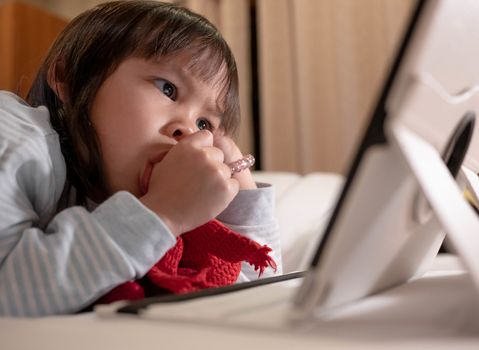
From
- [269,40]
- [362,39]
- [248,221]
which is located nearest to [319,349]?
[248,221]

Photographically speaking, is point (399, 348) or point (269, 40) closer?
point (399, 348)

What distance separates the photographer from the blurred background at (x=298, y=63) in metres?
2.06

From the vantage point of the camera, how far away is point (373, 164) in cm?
28

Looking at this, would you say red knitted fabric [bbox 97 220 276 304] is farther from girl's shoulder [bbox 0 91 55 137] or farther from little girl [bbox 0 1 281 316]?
girl's shoulder [bbox 0 91 55 137]

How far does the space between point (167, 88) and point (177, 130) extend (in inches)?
2.8

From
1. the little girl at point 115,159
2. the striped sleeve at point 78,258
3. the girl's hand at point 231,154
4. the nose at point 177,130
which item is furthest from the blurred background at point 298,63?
the striped sleeve at point 78,258

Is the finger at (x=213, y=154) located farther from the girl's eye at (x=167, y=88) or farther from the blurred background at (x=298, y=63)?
the blurred background at (x=298, y=63)

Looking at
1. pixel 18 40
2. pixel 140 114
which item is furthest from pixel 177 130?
Result: pixel 18 40

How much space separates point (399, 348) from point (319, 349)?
1.7 inches

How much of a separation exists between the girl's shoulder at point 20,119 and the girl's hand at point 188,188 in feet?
0.45

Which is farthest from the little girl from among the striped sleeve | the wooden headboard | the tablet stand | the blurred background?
the wooden headboard

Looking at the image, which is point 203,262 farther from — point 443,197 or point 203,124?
point 443,197

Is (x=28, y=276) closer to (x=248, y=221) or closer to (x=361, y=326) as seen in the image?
(x=361, y=326)

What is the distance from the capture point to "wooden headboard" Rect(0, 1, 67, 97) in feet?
7.87
